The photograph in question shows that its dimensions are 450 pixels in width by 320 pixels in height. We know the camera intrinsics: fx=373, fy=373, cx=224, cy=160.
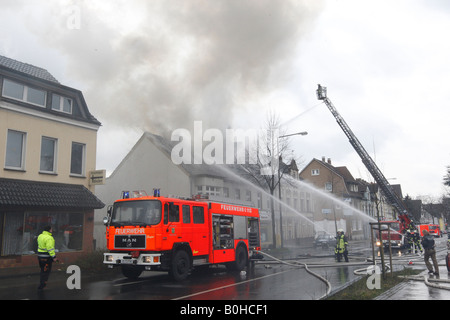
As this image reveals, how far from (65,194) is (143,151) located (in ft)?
48.3

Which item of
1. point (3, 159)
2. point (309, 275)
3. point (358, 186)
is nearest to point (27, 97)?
point (3, 159)

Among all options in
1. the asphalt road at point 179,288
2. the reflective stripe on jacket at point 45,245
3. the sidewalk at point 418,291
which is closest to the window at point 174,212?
the asphalt road at point 179,288

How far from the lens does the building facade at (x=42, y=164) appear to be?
573 inches

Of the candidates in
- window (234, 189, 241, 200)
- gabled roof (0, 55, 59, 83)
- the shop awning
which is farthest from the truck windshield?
window (234, 189, 241, 200)

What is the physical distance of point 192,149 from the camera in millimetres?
28344

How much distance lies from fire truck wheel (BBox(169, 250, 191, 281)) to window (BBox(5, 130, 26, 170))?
8318mm

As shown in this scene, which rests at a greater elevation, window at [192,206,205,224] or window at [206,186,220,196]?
window at [206,186,220,196]

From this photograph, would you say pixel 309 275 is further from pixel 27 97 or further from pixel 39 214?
pixel 27 97

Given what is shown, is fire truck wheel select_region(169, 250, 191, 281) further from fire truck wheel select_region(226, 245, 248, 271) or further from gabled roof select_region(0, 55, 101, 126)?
gabled roof select_region(0, 55, 101, 126)

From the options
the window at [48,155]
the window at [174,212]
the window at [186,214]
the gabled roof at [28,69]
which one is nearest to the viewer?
the window at [174,212]

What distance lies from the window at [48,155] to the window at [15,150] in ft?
2.91

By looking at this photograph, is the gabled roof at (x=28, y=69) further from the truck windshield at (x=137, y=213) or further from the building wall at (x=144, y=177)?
the building wall at (x=144, y=177)

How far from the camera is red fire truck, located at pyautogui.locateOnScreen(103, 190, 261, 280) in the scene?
1103 cm

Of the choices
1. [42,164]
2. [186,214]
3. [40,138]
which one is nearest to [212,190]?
[42,164]
